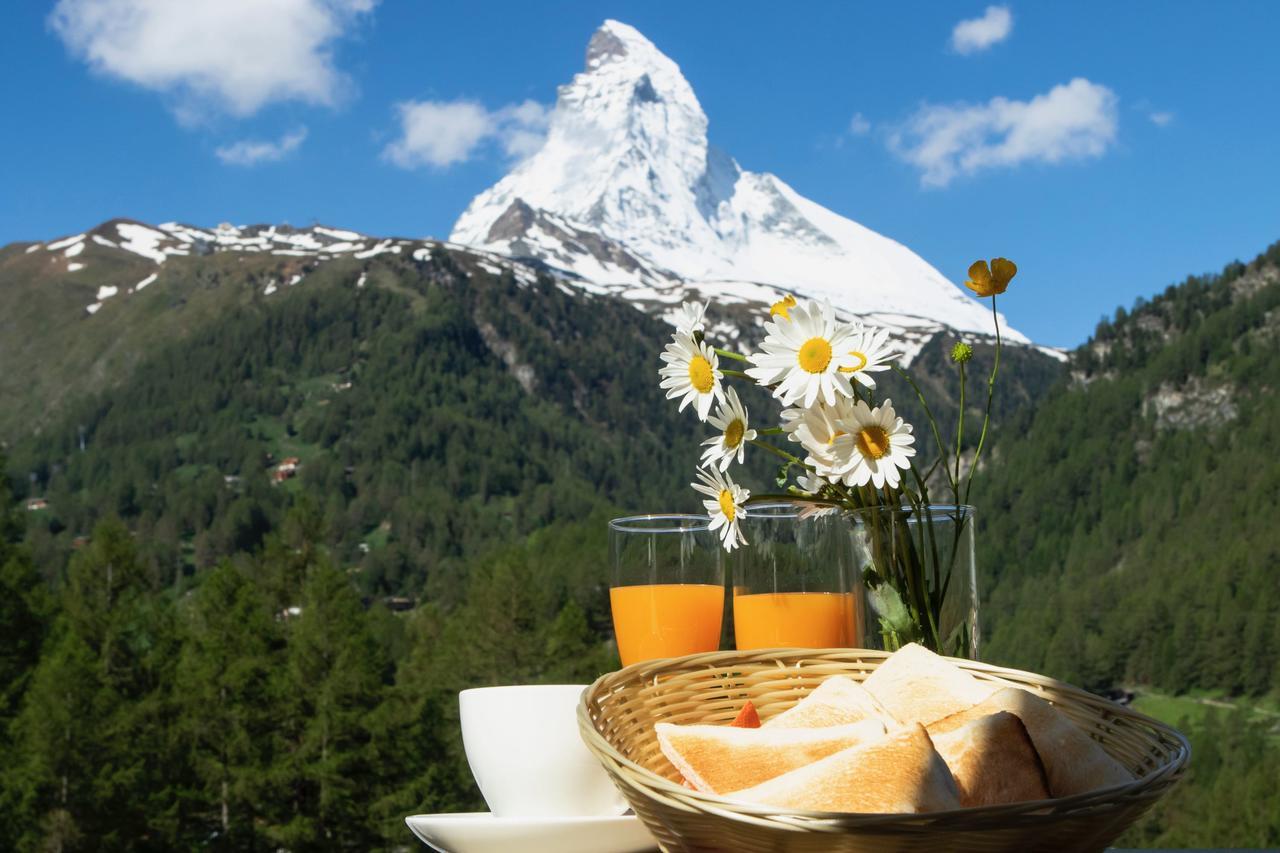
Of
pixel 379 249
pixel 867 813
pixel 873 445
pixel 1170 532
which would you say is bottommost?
pixel 867 813

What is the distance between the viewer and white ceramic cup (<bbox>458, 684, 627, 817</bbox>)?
2076mm

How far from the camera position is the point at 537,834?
1.84 m

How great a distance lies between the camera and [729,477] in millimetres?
2381

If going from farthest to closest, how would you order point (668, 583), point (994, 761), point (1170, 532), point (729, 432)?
1. point (1170, 532)
2. point (668, 583)
3. point (729, 432)
4. point (994, 761)

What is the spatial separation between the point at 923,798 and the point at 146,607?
53648 millimetres

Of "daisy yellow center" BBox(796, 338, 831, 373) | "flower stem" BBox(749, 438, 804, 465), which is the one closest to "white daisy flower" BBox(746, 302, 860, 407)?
"daisy yellow center" BBox(796, 338, 831, 373)

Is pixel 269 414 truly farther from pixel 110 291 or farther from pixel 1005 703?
pixel 1005 703

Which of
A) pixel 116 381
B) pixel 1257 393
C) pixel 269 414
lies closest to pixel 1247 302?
pixel 1257 393

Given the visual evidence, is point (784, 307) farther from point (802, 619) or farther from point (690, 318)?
point (802, 619)

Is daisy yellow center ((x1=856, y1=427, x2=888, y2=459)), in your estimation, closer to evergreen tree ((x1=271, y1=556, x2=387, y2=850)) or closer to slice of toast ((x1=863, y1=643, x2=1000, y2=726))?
slice of toast ((x1=863, y1=643, x2=1000, y2=726))

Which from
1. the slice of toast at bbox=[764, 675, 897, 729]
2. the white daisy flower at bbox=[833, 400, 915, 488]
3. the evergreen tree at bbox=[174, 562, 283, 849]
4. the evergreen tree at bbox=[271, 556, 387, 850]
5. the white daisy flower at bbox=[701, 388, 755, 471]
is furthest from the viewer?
the evergreen tree at bbox=[174, 562, 283, 849]

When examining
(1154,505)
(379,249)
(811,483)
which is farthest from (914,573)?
(379,249)

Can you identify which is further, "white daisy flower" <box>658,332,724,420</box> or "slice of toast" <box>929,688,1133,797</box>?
"white daisy flower" <box>658,332,724,420</box>

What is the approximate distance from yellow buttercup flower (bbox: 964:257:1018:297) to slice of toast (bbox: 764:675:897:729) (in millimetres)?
808
